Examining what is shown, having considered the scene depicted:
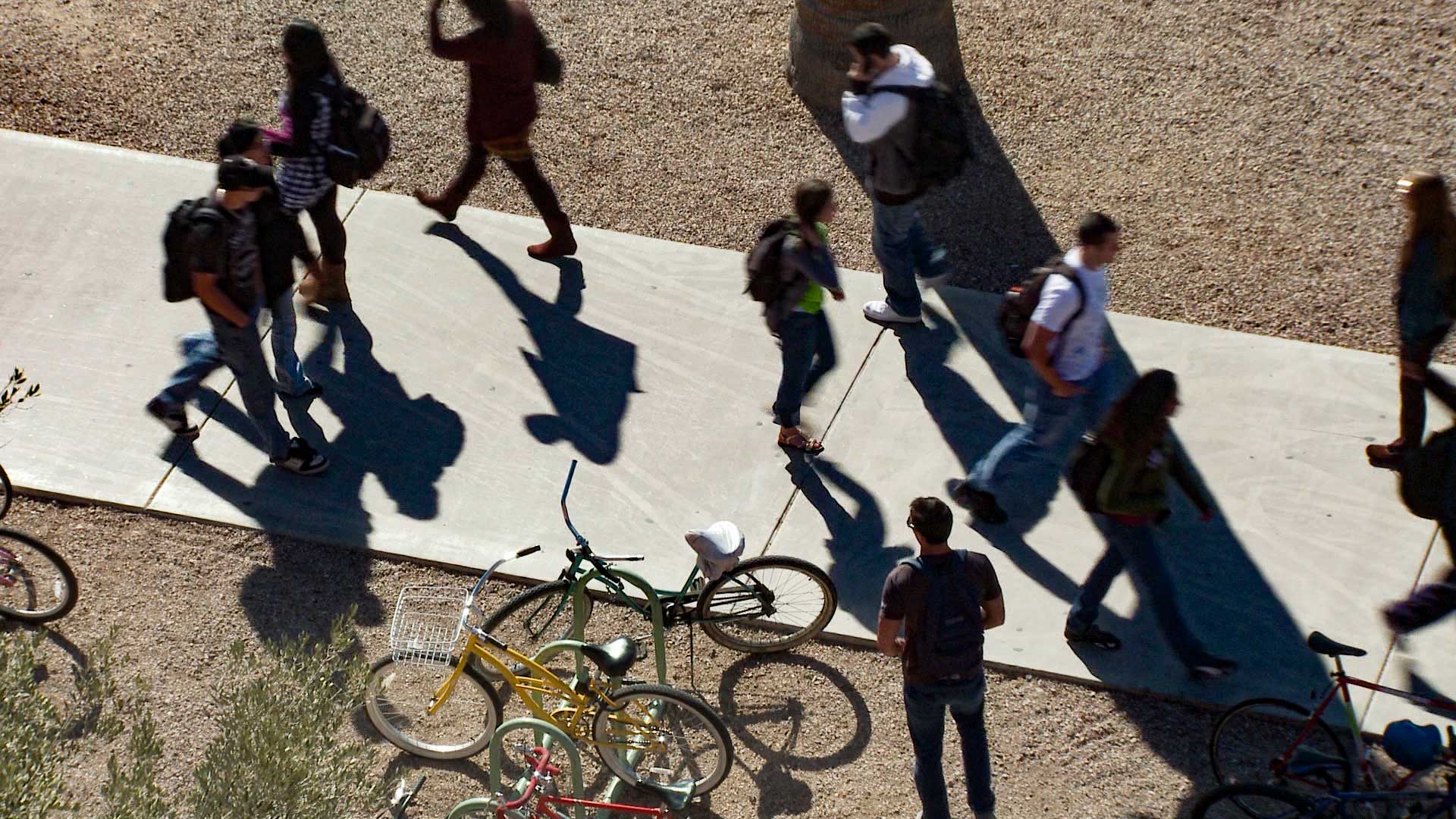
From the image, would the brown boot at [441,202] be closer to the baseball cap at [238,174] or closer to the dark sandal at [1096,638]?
the baseball cap at [238,174]

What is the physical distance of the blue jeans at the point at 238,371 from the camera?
A: 20.5 feet

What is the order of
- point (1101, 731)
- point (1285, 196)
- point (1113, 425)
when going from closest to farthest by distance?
point (1113, 425) < point (1101, 731) < point (1285, 196)

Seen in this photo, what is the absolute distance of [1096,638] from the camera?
5.87 m

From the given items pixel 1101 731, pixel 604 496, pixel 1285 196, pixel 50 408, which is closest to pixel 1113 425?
pixel 1101 731

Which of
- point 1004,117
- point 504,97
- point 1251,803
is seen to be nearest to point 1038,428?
point 1251,803

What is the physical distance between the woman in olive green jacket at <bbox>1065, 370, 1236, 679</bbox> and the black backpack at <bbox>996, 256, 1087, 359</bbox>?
0.60m

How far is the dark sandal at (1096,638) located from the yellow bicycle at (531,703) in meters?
1.67

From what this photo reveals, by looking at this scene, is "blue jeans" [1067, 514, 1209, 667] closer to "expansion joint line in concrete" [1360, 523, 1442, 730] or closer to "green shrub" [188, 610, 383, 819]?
"expansion joint line in concrete" [1360, 523, 1442, 730]

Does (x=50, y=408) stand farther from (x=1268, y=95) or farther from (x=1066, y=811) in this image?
(x=1268, y=95)

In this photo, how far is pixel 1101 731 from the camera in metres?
5.61

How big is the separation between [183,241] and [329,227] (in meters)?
1.30

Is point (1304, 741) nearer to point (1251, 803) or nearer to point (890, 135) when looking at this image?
point (1251, 803)

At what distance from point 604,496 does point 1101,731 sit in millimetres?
2545

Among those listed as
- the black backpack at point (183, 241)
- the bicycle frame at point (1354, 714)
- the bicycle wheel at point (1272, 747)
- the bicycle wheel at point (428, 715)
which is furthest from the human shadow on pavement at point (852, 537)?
the black backpack at point (183, 241)
